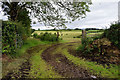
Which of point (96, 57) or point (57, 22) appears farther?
point (57, 22)

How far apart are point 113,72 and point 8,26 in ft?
26.0

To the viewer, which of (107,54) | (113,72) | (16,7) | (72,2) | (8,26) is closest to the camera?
(113,72)

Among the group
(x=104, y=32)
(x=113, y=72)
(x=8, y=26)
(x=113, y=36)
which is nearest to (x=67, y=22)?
(x=104, y=32)

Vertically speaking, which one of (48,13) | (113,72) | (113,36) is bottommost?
(113,72)

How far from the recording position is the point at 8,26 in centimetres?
695

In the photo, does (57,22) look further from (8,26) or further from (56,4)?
(8,26)

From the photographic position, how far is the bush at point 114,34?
255 inches

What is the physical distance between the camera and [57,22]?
529 inches

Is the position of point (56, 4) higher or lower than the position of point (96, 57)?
higher

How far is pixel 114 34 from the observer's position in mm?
6691

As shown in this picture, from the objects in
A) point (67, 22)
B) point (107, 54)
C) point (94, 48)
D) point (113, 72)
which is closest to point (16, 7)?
point (67, 22)

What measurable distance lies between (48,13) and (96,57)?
10021 millimetres

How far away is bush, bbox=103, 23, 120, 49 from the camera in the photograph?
6483 mm

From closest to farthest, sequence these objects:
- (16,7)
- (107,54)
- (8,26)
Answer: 1. (107,54)
2. (8,26)
3. (16,7)
